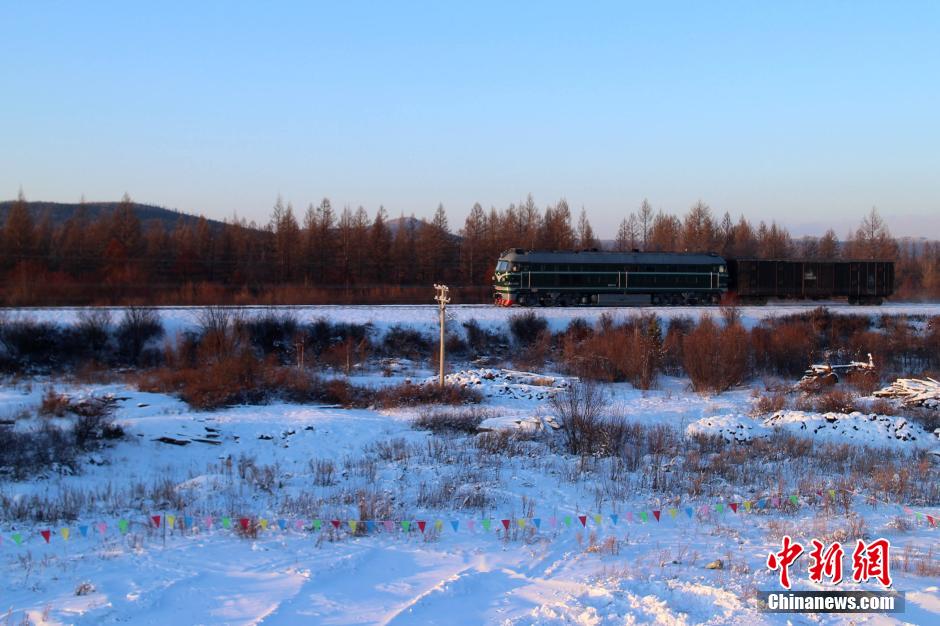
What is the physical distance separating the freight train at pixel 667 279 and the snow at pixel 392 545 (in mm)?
21716

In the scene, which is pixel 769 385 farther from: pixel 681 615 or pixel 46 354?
pixel 46 354

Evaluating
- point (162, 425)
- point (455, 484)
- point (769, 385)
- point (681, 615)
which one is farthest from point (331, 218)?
point (681, 615)

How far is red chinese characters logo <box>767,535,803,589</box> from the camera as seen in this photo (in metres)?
6.70

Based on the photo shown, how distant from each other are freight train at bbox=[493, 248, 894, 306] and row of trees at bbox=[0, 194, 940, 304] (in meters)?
12.4

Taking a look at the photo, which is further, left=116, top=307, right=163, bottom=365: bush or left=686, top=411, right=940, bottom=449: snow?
left=116, top=307, right=163, bottom=365: bush

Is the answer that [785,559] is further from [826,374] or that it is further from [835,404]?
[826,374]

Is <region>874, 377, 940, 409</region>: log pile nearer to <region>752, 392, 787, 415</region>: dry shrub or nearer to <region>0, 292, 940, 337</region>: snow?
<region>752, 392, 787, 415</region>: dry shrub

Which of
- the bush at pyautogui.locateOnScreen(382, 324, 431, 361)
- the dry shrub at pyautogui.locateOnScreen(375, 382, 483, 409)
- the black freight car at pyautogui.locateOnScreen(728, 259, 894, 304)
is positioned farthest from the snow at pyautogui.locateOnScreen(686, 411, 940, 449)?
the black freight car at pyautogui.locateOnScreen(728, 259, 894, 304)

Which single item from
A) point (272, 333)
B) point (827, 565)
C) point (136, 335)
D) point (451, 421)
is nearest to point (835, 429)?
point (451, 421)

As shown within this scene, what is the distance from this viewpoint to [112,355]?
1067 inches

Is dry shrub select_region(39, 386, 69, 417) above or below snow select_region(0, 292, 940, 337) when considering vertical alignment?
below

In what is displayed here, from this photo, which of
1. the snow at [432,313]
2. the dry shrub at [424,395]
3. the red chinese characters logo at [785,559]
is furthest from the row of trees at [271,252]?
the red chinese characters logo at [785,559]

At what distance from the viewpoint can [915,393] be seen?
19.0 metres

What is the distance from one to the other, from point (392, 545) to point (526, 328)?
23.5 m
